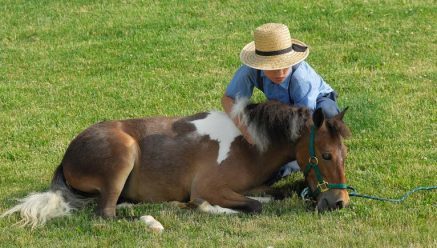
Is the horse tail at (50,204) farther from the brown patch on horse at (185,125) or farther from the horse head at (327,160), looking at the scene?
the horse head at (327,160)

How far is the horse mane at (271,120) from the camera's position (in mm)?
6551

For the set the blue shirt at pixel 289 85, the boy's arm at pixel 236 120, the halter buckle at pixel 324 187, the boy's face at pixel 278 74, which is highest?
the boy's face at pixel 278 74

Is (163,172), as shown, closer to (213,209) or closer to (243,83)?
(213,209)

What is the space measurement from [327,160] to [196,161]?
128cm

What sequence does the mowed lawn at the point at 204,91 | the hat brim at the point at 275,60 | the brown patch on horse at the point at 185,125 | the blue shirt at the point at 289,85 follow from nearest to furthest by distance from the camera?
the mowed lawn at the point at 204,91 → the hat brim at the point at 275,60 → the blue shirt at the point at 289,85 → the brown patch on horse at the point at 185,125

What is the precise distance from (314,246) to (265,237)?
0.43m

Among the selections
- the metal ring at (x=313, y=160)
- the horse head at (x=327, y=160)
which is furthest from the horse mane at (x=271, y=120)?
the metal ring at (x=313, y=160)

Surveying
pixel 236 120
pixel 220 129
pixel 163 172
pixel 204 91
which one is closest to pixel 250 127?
pixel 236 120

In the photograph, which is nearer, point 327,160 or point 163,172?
point 327,160

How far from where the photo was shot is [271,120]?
261 inches

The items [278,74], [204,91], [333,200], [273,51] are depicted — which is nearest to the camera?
[333,200]

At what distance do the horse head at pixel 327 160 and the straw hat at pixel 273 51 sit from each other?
634 millimetres

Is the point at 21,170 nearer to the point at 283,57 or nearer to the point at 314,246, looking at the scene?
the point at 283,57

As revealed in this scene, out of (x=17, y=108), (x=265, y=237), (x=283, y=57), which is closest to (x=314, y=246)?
(x=265, y=237)
